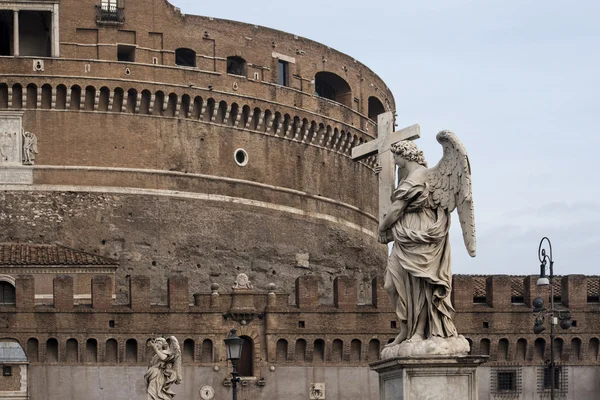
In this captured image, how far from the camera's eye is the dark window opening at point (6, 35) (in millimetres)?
49875

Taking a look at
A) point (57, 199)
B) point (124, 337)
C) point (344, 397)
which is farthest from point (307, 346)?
point (57, 199)

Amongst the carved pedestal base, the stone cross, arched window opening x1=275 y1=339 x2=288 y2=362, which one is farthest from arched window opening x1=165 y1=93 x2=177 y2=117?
the carved pedestal base

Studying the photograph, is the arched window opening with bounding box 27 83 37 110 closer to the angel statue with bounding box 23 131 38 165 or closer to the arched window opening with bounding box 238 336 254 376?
the angel statue with bounding box 23 131 38 165

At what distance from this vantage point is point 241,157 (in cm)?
5159

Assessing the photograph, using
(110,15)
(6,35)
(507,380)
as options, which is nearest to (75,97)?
(110,15)

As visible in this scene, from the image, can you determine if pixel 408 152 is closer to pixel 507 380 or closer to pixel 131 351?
pixel 131 351

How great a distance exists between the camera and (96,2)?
50219 millimetres

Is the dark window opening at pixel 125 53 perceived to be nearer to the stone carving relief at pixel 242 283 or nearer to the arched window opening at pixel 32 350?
the stone carving relief at pixel 242 283

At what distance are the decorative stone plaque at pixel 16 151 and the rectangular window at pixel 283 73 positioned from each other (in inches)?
352

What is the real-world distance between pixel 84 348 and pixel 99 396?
135cm

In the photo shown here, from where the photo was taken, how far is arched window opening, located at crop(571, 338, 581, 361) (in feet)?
149

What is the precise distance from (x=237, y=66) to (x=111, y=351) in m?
13.6

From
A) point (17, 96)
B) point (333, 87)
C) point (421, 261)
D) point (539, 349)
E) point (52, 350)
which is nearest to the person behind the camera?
point (421, 261)

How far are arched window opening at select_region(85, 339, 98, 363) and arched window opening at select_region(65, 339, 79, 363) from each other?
0.83 feet
